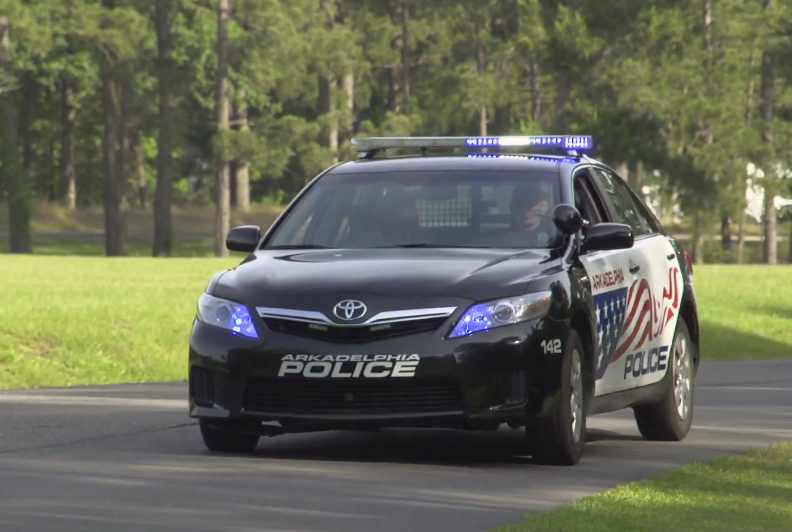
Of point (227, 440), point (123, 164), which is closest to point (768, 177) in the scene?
point (123, 164)

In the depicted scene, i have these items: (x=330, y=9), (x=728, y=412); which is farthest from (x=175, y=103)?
(x=728, y=412)

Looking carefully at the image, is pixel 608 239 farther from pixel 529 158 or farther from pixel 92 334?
pixel 92 334

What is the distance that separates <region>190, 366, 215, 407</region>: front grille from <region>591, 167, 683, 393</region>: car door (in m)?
2.24

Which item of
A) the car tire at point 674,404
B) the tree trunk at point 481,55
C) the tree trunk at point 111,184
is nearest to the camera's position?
the car tire at point 674,404

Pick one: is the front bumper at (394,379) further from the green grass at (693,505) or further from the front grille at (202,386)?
the green grass at (693,505)

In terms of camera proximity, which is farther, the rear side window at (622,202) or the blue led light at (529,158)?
the rear side window at (622,202)

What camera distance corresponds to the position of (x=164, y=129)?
2726 inches

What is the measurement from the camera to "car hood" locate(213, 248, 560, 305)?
31.5 ft

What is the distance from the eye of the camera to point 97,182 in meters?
99.1

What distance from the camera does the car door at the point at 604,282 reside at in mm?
10695

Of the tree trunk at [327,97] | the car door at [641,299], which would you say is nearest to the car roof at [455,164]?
the car door at [641,299]

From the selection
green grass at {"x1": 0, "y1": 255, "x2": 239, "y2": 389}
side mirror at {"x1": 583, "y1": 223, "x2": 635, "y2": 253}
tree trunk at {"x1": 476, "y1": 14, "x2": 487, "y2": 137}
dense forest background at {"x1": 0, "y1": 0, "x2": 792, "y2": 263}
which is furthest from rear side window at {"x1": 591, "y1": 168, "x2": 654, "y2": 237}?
tree trunk at {"x1": 476, "y1": 14, "x2": 487, "y2": 137}

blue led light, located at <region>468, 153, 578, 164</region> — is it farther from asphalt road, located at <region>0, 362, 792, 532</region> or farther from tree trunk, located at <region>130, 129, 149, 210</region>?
tree trunk, located at <region>130, 129, 149, 210</region>

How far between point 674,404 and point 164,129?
58.3 m
